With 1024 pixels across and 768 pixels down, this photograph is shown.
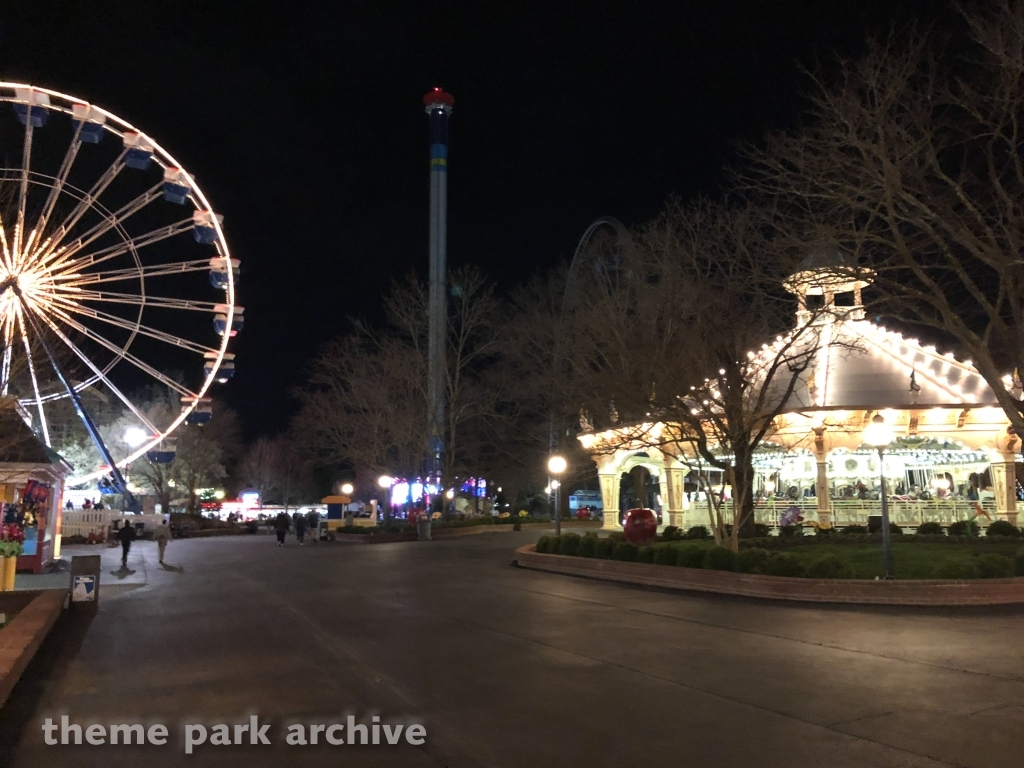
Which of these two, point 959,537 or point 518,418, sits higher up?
point 518,418

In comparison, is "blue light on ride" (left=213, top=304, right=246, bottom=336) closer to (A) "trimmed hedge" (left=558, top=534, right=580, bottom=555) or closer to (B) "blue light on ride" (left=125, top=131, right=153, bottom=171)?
(B) "blue light on ride" (left=125, top=131, right=153, bottom=171)

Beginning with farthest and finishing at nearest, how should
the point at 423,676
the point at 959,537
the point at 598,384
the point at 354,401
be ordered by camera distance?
the point at 354,401
the point at 959,537
the point at 598,384
the point at 423,676

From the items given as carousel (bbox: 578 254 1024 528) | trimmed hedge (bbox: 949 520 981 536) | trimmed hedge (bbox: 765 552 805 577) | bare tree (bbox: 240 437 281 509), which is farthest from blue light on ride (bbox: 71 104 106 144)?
bare tree (bbox: 240 437 281 509)

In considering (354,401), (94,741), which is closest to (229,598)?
(94,741)

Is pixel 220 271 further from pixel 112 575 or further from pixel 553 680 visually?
pixel 553 680

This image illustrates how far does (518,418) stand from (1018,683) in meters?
43.2

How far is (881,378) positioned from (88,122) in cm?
2598

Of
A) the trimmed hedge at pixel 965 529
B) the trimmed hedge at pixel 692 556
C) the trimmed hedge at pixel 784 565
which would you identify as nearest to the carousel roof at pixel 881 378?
the trimmed hedge at pixel 965 529

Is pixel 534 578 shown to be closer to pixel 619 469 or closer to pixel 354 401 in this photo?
pixel 619 469

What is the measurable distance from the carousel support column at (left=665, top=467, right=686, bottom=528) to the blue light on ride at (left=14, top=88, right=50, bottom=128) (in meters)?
23.6

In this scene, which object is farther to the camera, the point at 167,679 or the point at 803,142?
the point at 803,142

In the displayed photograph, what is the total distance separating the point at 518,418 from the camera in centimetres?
5103

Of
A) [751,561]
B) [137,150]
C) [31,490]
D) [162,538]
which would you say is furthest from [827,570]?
[137,150]

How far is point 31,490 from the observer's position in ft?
74.1
